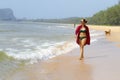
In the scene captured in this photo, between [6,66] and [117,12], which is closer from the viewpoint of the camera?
[6,66]

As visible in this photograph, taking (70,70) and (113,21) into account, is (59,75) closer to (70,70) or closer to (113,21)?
(70,70)

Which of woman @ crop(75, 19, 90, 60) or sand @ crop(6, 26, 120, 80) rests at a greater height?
woman @ crop(75, 19, 90, 60)

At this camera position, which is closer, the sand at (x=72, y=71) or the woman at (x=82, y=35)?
the sand at (x=72, y=71)

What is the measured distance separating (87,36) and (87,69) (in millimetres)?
3160

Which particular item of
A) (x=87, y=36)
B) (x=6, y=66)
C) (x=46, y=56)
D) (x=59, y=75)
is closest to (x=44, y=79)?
(x=59, y=75)

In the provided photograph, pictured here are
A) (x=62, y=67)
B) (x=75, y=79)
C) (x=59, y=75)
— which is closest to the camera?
(x=75, y=79)

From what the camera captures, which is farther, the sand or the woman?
Result: the woman

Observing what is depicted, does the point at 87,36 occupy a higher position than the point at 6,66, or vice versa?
the point at 87,36

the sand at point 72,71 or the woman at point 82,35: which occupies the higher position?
the woman at point 82,35

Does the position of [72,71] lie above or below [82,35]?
below

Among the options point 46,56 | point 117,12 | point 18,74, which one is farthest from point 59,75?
point 117,12

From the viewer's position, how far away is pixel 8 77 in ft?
32.0

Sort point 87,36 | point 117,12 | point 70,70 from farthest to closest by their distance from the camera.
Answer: point 117,12, point 87,36, point 70,70

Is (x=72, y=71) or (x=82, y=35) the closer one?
(x=72, y=71)
